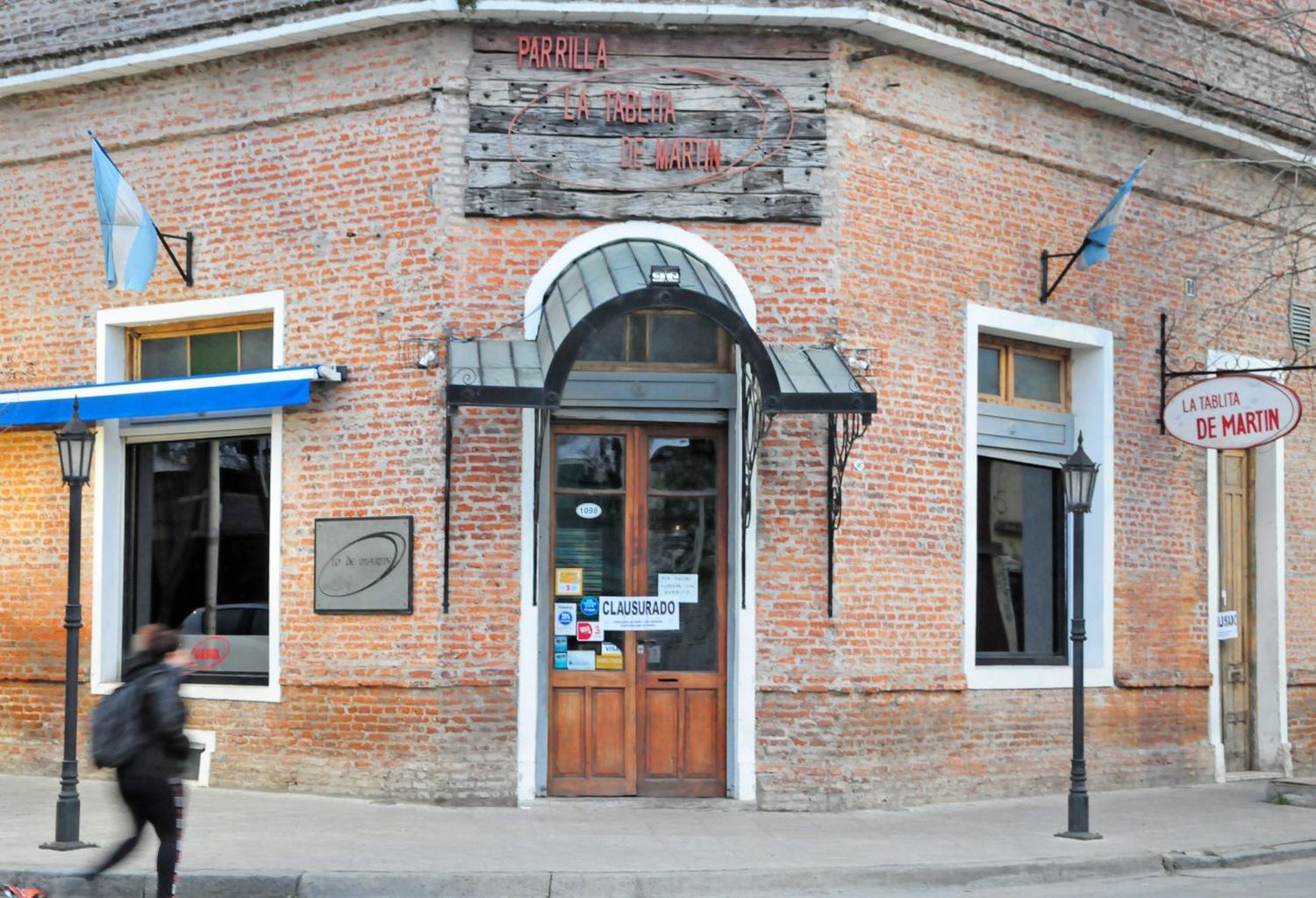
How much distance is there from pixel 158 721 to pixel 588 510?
5.29 metres

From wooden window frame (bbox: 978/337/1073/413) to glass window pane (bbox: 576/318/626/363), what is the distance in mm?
3473

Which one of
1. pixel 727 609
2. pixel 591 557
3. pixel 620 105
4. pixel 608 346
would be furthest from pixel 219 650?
pixel 620 105

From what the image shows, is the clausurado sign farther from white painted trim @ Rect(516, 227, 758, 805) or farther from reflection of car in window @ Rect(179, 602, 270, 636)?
reflection of car in window @ Rect(179, 602, 270, 636)

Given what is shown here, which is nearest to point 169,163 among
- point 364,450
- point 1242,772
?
point 364,450

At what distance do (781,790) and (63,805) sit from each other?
5317mm

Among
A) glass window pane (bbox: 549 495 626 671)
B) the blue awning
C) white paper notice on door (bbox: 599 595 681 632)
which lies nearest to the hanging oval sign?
glass window pane (bbox: 549 495 626 671)

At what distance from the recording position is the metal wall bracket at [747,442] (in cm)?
1352

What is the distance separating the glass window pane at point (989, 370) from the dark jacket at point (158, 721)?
855 centimetres

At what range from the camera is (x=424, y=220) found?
1362 centimetres

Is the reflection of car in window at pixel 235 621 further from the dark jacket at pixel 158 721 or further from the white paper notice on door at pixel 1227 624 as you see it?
the white paper notice on door at pixel 1227 624

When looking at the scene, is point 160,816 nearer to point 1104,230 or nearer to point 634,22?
point 634,22

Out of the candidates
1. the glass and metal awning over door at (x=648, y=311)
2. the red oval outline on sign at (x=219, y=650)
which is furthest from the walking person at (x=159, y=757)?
the red oval outline on sign at (x=219, y=650)

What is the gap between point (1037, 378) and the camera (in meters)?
16.0

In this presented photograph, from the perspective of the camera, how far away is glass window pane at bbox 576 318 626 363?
13.9 m
